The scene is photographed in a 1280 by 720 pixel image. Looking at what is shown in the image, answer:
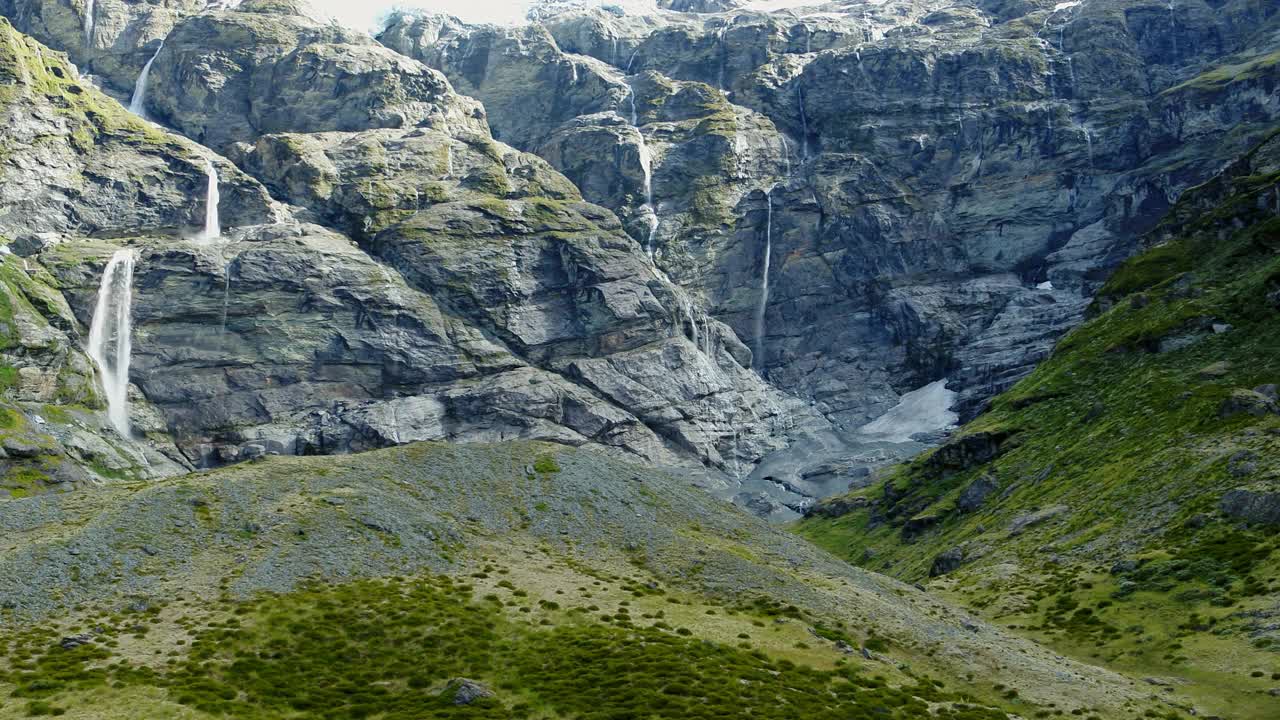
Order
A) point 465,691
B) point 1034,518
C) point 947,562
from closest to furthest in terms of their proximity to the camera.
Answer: point 465,691 → point 1034,518 → point 947,562

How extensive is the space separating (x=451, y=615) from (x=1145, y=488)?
65294 mm

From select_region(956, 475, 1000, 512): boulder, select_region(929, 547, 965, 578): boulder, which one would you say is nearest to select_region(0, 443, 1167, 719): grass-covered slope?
select_region(929, 547, 965, 578): boulder

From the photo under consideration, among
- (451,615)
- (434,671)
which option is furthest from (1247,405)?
(434,671)

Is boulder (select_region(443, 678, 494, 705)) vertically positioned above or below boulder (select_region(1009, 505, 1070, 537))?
below

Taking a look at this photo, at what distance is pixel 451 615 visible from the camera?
59.5 meters

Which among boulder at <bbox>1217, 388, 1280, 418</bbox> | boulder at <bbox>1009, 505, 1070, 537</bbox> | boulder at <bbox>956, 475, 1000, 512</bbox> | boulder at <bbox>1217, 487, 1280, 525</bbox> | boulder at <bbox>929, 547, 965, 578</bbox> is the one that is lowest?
boulder at <bbox>929, 547, 965, 578</bbox>

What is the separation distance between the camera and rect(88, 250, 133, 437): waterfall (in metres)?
183

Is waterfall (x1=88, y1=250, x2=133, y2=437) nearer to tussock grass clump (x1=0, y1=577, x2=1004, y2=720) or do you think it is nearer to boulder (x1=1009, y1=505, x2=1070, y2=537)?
tussock grass clump (x1=0, y1=577, x2=1004, y2=720)

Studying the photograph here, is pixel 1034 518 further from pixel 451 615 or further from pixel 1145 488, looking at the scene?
pixel 451 615

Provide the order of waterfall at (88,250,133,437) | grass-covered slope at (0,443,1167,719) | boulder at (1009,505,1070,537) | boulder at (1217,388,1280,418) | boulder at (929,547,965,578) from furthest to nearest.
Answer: waterfall at (88,250,133,437)
boulder at (929,547,965,578)
boulder at (1009,505,1070,537)
boulder at (1217,388,1280,418)
grass-covered slope at (0,443,1167,719)

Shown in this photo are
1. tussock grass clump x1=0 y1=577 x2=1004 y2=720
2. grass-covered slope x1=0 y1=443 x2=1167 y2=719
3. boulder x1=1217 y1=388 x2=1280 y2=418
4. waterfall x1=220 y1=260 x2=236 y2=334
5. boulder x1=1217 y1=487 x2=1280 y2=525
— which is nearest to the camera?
tussock grass clump x1=0 y1=577 x2=1004 y2=720

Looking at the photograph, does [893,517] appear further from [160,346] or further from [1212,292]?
[160,346]

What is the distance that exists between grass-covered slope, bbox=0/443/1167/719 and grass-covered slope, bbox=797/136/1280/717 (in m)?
8.31

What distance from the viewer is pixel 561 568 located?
237 feet
